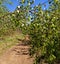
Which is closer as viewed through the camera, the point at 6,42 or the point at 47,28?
the point at 47,28

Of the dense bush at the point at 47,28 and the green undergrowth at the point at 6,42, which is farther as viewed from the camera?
the green undergrowth at the point at 6,42

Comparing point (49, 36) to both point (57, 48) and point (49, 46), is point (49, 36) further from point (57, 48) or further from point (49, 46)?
point (57, 48)

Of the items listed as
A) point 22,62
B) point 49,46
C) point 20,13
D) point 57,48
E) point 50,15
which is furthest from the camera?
point 22,62

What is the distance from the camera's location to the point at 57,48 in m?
6.83

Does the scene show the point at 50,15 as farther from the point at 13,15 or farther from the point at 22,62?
the point at 22,62

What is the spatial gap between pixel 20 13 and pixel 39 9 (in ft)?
1.44

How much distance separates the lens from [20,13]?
16.0ft

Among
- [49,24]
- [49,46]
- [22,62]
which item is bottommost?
[22,62]

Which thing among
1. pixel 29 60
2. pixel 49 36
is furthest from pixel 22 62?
pixel 49 36

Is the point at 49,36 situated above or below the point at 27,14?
below

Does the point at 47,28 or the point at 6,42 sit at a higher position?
the point at 6,42

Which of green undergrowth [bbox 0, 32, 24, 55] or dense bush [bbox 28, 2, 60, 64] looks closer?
dense bush [bbox 28, 2, 60, 64]

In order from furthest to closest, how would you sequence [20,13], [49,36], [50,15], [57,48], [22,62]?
[22,62], [57,48], [49,36], [50,15], [20,13]

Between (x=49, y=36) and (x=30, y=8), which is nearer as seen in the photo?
(x=30, y=8)
